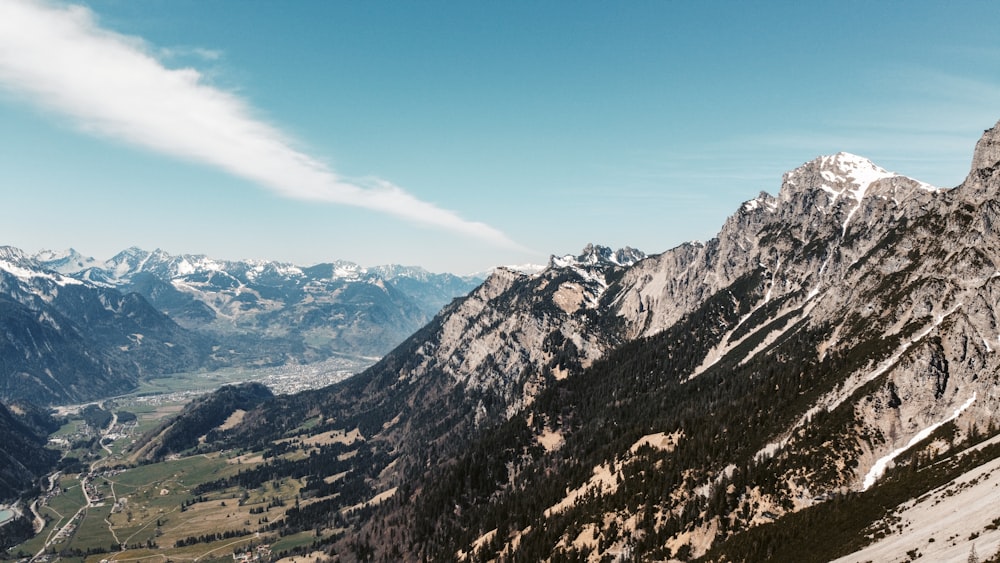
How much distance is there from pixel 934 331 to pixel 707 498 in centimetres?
8241

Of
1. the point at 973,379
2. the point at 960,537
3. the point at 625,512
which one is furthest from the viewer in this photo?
the point at 625,512

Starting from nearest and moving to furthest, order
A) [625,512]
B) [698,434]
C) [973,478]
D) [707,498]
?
[973,478]
[707,498]
[625,512]
[698,434]

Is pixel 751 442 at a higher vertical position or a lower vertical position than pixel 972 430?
lower

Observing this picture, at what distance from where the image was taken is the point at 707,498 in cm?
15000

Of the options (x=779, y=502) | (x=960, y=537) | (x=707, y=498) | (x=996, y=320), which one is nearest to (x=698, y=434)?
(x=707, y=498)

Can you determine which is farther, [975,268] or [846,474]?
[975,268]

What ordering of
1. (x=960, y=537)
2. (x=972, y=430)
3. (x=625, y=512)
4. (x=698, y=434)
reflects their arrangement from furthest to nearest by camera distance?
(x=698, y=434)
(x=625, y=512)
(x=972, y=430)
(x=960, y=537)

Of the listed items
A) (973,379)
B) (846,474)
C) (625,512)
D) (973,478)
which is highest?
(973,379)

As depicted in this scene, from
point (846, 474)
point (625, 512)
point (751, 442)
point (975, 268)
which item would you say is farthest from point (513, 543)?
point (975, 268)

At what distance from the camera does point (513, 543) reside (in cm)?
19362

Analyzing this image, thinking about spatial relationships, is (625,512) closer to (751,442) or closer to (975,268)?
(751,442)

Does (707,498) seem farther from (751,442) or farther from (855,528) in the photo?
(855,528)

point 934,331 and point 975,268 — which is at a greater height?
point 975,268

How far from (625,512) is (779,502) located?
4622 centimetres
